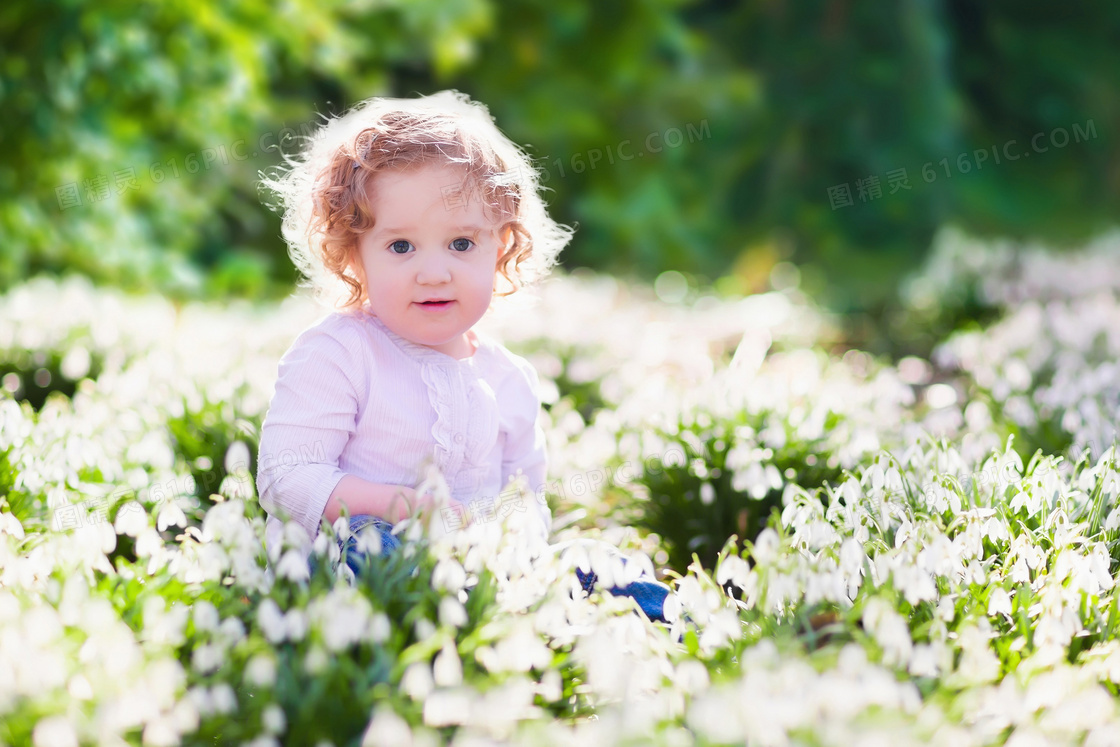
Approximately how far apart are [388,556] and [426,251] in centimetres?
68

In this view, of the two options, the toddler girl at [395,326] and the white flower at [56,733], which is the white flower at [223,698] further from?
the toddler girl at [395,326]

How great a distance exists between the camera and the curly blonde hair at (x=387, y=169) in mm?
2326

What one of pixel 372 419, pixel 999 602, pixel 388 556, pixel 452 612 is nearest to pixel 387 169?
pixel 372 419

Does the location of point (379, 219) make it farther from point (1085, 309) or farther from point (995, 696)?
point (1085, 309)

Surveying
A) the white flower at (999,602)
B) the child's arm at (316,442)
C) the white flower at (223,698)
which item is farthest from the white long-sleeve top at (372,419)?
the white flower at (999,602)

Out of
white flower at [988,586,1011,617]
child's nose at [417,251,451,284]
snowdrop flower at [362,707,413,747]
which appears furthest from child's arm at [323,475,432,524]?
white flower at [988,586,1011,617]

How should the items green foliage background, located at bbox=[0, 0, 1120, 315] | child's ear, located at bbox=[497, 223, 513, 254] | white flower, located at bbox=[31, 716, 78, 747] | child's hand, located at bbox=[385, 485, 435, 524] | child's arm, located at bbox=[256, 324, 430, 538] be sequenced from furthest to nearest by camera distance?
green foliage background, located at bbox=[0, 0, 1120, 315], child's ear, located at bbox=[497, 223, 513, 254], child's arm, located at bbox=[256, 324, 430, 538], child's hand, located at bbox=[385, 485, 435, 524], white flower, located at bbox=[31, 716, 78, 747]

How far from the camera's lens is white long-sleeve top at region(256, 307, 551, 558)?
226 cm

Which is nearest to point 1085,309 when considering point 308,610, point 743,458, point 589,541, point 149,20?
point 743,458

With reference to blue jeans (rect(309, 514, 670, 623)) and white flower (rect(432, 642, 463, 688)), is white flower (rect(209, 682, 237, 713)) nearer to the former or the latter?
white flower (rect(432, 642, 463, 688))

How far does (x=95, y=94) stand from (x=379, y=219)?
4.90 metres

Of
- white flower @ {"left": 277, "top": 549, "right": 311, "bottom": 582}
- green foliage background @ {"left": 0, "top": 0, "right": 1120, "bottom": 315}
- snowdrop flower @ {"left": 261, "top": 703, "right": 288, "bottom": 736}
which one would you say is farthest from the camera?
green foliage background @ {"left": 0, "top": 0, "right": 1120, "bottom": 315}

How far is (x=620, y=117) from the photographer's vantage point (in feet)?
34.4

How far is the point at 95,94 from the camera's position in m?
6.33
